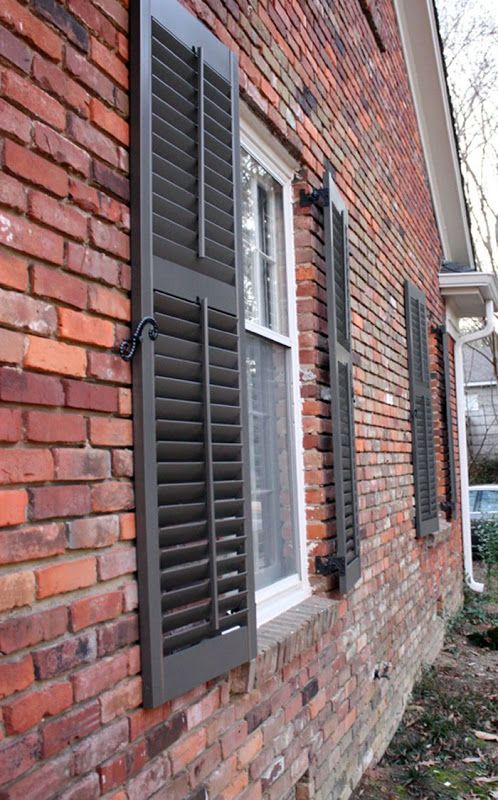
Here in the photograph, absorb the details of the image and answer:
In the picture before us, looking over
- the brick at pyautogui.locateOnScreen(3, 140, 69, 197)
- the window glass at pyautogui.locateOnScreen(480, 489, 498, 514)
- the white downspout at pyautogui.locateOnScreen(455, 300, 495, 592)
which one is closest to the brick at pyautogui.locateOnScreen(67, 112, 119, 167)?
the brick at pyautogui.locateOnScreen(3, 140, 69, 197)

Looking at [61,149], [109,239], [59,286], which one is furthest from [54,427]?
[61,149]

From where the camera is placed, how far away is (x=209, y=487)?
7.55 ft

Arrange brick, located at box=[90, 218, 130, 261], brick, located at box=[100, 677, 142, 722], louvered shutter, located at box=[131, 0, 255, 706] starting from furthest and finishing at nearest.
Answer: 1. louvered shutter, located at box=[131, 0, 255, 706]
2. brick, located at box=[90, 218, 130, 261]
3. brick, located at box=[100, 677, 142, 722]

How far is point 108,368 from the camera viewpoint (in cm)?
195

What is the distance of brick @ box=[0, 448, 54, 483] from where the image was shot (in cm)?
158

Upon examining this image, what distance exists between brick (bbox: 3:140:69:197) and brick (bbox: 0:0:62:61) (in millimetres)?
271

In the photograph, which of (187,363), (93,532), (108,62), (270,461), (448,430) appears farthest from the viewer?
(448,430)

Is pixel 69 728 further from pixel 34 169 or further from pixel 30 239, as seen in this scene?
pixel 34 169

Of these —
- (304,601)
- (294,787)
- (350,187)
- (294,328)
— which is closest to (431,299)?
(350,187)

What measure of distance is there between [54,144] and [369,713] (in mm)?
3471

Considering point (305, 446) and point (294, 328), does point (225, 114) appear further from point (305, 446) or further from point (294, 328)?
point (305, 446)

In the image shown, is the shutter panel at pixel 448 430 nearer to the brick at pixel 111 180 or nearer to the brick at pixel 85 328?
the brick at pixel 111 180

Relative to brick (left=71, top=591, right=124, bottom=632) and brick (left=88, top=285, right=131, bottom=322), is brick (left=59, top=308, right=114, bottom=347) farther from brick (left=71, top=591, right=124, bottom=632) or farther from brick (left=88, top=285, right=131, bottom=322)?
brick (left=71, top=591, right=124, bottom=632)

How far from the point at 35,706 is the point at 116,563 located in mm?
415
